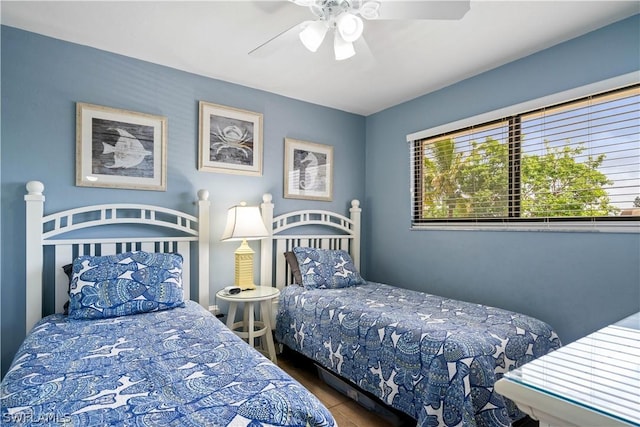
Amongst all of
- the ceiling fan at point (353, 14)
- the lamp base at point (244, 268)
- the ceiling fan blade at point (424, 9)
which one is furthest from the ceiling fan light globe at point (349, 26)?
the lamp base at point (244, 268)

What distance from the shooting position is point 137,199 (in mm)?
2475

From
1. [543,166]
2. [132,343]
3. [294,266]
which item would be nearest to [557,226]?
[543,166]

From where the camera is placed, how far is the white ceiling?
6.19 feet

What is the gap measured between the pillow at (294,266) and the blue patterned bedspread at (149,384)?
3.91 ft

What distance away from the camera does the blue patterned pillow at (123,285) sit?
1908 millimetres

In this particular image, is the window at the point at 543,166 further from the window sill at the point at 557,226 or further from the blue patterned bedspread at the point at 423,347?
the blue patterned bedspread at the point at 423,347

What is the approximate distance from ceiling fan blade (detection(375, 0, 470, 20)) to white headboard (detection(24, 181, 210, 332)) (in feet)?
5.98

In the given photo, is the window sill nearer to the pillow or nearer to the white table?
the pillow

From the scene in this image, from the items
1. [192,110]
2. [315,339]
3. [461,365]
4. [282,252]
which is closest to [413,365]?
[461,365]

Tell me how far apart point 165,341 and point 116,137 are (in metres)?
1.61

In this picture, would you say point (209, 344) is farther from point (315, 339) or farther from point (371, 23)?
point (371, 23)

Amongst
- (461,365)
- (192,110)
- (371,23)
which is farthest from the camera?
(192,110)

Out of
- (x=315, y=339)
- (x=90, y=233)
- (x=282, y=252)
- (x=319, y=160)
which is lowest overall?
(x=315, y=339)

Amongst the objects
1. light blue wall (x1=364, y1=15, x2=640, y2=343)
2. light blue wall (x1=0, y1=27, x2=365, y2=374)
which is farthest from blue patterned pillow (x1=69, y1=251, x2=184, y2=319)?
light blue wall (x1=364, y1=15, x2=640, y2=343)
